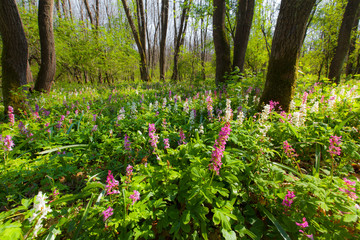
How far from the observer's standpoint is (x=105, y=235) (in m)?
1.20

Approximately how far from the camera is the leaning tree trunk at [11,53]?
376 cm

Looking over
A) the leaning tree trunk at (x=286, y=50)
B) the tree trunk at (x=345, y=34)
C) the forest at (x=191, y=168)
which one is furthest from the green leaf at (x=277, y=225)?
the tree trunk at (x=345, y=34)

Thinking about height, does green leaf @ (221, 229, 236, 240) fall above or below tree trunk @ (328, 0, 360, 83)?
below

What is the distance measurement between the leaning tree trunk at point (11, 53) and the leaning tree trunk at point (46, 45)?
1.38m

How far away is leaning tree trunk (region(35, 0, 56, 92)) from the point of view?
16.7ft

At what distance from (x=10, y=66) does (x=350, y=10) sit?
12.5 metres

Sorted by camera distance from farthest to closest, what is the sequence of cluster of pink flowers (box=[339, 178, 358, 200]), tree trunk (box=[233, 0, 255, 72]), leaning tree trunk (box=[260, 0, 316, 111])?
tree trunk (box=[233, 0, 255, 72]) → leaning tree trunk (box=[260, 0, 316, 111]) → cluster of pink flowers (box=[339, 178, 358, 200])

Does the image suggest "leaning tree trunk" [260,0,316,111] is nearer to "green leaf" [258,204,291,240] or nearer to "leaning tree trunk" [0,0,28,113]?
"green leaf" [258,204,291,240]

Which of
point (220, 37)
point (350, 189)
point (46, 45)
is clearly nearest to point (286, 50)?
point (350, 189)

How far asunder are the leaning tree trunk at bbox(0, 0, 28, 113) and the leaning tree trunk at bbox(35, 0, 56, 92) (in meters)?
1.38

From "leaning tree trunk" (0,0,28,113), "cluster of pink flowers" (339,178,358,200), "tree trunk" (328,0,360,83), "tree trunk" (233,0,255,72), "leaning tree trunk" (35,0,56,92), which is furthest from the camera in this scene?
"tree trunk" (328,0,360,83)

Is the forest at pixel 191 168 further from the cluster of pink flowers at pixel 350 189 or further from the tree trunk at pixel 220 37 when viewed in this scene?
the tree trunk at pixel 220 37

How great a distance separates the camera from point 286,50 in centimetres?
282

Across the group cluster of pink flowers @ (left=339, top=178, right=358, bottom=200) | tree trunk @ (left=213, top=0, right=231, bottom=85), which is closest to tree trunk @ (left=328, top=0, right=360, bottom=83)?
tree trunk @ (left=213, top=0, right=231, bottom=85)
